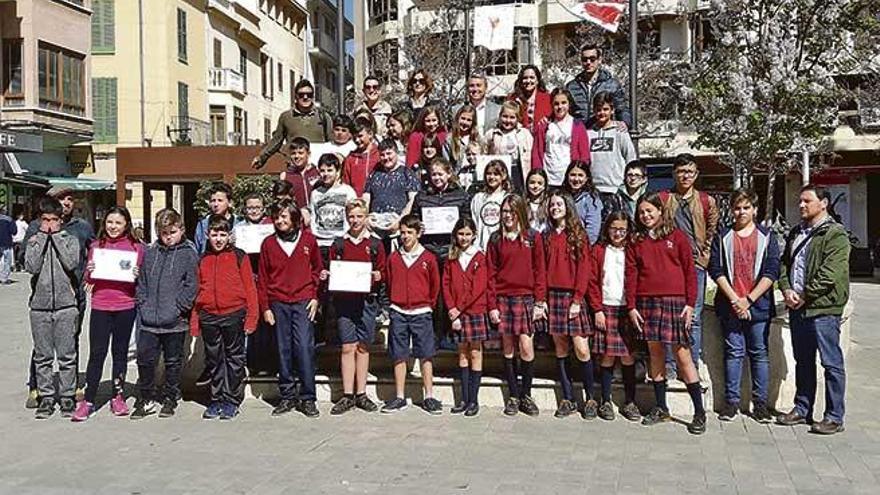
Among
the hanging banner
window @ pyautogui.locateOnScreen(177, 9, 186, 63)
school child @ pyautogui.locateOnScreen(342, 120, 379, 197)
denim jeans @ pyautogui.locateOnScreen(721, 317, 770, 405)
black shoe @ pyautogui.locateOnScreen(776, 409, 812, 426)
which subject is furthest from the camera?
window @ pyautogui.locateOnScreen(177, 9, 186, 63)

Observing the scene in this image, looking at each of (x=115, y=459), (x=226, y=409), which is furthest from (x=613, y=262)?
(x=115, y=459)

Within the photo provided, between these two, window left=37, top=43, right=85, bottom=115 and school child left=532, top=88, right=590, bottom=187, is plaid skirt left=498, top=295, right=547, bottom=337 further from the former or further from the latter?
window left=37, top=43, right=85, bottom=115

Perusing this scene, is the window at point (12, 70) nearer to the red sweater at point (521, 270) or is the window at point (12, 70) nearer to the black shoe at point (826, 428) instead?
the red sweater at point (521, 270)

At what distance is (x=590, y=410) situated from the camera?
27.7ft

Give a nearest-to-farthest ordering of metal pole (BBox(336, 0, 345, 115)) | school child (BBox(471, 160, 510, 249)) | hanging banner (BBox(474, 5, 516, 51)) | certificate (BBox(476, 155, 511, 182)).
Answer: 1. school child (BBox(471, 160, 510, 249))
2. certificate (BBox(476, 155, 511, 182))
3. metal pole (BBox(336, 0, 345, 115))
4. hanging banner (BBox(474, 5, 516, 51))

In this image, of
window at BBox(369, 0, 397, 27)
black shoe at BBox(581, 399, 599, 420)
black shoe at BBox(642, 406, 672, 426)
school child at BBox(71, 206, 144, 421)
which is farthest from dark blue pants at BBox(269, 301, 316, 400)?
window at BBox(369, 0, 397, 27)

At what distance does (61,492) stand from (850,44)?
2049cm

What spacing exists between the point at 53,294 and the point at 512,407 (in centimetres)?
420

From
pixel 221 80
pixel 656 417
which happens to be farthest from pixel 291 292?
pixel 221 80

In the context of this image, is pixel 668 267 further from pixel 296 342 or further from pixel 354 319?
pixel 296 342

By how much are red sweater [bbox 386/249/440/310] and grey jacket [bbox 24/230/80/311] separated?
2.84 metres

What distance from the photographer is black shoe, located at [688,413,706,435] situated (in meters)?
7.91

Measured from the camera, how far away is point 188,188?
128ft

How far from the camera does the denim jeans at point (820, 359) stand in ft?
25.9
